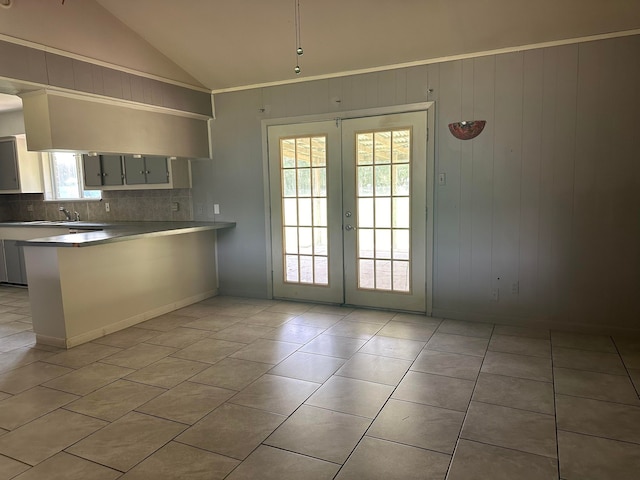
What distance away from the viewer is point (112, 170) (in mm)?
5672

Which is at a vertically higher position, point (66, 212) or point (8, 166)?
→ point (8, 166)

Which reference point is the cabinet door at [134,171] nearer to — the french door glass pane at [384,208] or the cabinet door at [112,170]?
the cabinet door at [112,170]

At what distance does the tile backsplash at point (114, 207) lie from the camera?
5.70 meters

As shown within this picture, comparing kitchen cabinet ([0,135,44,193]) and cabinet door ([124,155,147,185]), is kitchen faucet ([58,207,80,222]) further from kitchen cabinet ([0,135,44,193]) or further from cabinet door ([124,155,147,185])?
cabinet door ([124,155,147,185])

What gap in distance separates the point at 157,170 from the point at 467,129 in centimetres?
356

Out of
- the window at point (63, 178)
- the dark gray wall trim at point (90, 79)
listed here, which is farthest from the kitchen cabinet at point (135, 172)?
the window at point (63, 178)

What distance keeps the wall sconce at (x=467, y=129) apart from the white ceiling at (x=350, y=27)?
625 millimetres

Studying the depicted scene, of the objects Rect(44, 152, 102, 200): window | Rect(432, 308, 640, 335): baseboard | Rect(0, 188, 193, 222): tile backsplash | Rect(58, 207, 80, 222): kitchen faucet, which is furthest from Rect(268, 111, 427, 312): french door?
Rect(44, 152, 102, 200): window

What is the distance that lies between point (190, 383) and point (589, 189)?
11.5 ft

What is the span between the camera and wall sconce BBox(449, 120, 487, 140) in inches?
159

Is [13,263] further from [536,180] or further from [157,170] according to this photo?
[536,180]

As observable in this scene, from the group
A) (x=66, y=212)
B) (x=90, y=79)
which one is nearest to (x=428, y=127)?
(x=90, y=79)

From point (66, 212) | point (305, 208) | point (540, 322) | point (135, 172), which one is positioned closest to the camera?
point (540, 322)

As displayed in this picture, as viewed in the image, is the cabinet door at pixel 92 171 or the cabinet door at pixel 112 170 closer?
the cabinet door at pixel 112 170
